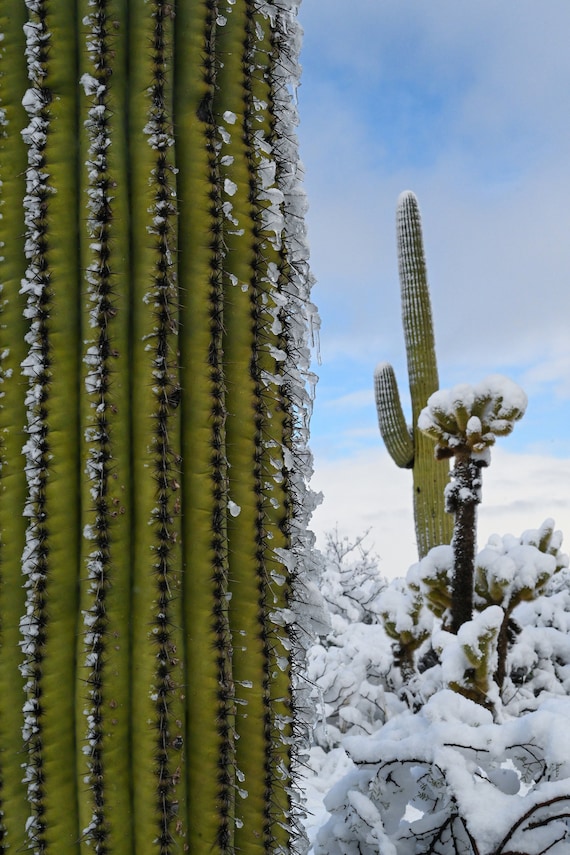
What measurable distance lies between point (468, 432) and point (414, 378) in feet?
15.3

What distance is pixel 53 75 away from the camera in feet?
4.52

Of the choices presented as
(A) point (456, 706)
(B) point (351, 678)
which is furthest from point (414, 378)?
(A) point (456, 706)

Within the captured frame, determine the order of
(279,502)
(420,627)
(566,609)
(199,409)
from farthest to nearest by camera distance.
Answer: (566,609), (420,627), (279,502), (199,409)

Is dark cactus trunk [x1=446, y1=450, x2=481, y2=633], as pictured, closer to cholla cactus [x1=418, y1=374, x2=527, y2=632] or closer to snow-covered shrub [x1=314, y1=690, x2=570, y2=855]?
cholla cactus [x1=418, y1=374, x2=527, y2=632]

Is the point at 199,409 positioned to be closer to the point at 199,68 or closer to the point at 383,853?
the point at 199,68

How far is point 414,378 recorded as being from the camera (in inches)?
298

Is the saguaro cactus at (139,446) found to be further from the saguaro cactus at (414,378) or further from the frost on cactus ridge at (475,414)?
the saguaro cactus at (414,378)

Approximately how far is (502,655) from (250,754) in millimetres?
2316

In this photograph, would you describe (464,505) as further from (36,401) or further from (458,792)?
(36,401)

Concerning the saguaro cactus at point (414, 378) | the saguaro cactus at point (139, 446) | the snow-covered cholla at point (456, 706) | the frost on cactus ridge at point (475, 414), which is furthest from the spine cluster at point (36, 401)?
the saguaro cactus at point (414, 378)

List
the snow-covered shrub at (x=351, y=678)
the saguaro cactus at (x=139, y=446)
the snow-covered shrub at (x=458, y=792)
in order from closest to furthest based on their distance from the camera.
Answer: the saguaro cactus at (x=139, y=446) → the snow-covered shrub at (x=458, y=792) → the snow-covered shrub at (x=351, y=678)

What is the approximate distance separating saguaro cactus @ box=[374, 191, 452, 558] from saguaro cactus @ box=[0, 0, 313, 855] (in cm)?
→ 586

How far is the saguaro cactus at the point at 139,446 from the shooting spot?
126 cm

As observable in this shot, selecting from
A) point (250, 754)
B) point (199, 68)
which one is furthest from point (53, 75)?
point (250, 754)
